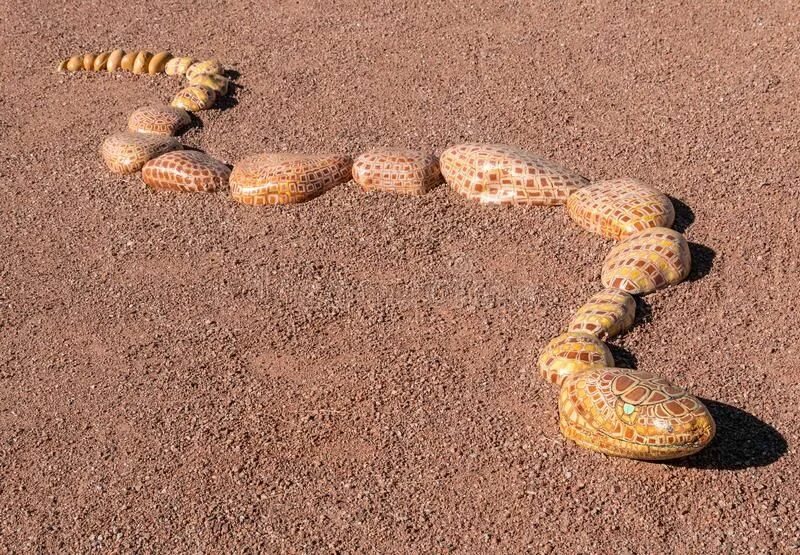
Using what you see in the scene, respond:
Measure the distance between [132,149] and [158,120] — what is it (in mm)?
507

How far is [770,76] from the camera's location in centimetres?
823

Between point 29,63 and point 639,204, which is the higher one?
point 639,204

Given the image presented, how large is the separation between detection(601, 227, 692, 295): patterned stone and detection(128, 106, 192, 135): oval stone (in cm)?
378

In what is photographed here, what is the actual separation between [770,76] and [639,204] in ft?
7.94

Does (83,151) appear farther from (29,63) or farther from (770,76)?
(770,76)

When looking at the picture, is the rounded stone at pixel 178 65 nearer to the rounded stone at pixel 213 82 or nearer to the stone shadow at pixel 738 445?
the rounded stone at pixel 213 82

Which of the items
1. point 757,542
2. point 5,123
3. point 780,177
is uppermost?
point 780,177

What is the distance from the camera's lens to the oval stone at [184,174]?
24.5ft

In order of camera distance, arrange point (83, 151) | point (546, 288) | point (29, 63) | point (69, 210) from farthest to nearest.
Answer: point (29, 63)
point (83, 151)
point (69, 210)
point (546, 288)

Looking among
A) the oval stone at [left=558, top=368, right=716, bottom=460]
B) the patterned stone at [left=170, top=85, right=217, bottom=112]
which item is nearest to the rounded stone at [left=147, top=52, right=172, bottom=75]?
the patterned stone at [left=170, top=85, right=217, bottom=112]

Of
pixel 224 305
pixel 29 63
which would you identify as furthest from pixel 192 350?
pixel 29 63

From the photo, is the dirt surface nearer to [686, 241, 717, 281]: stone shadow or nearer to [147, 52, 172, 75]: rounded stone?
[686, 241, 717, 281]: stone shadow

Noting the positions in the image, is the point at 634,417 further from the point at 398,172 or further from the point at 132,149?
the point at 132,149

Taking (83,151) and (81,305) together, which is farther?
(83,151)
